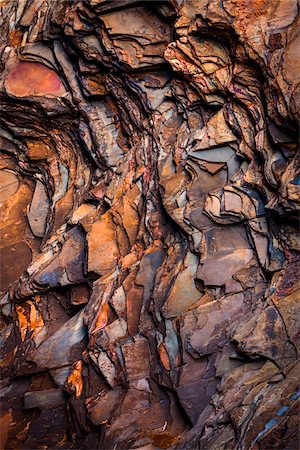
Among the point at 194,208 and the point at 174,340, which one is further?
the point at 194,208

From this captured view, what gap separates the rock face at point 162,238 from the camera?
7020mm

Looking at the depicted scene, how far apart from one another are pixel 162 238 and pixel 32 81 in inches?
228

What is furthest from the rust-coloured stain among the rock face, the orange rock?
the orange rock

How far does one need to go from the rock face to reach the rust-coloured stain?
0.11 feet

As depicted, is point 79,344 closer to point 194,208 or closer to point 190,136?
point 194,208

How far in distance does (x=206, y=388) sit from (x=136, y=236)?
11.6 ft

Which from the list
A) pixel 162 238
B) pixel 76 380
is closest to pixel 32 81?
pixel 162 238

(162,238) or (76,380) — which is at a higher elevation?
(162,238)

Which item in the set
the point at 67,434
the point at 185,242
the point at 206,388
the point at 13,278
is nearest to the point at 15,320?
the point at 13,278

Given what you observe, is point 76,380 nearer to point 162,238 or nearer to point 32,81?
point 162,238

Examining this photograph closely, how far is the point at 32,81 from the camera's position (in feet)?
43.2

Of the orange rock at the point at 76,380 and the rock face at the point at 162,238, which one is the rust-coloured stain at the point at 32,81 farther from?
the orange rock at the point at 76,380

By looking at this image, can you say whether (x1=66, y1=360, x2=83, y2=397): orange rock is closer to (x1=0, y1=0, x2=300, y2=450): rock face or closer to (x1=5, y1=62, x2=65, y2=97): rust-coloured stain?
(x1=0, y1=0, x2=300, y2=450): rock face

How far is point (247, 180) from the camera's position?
312 inches
